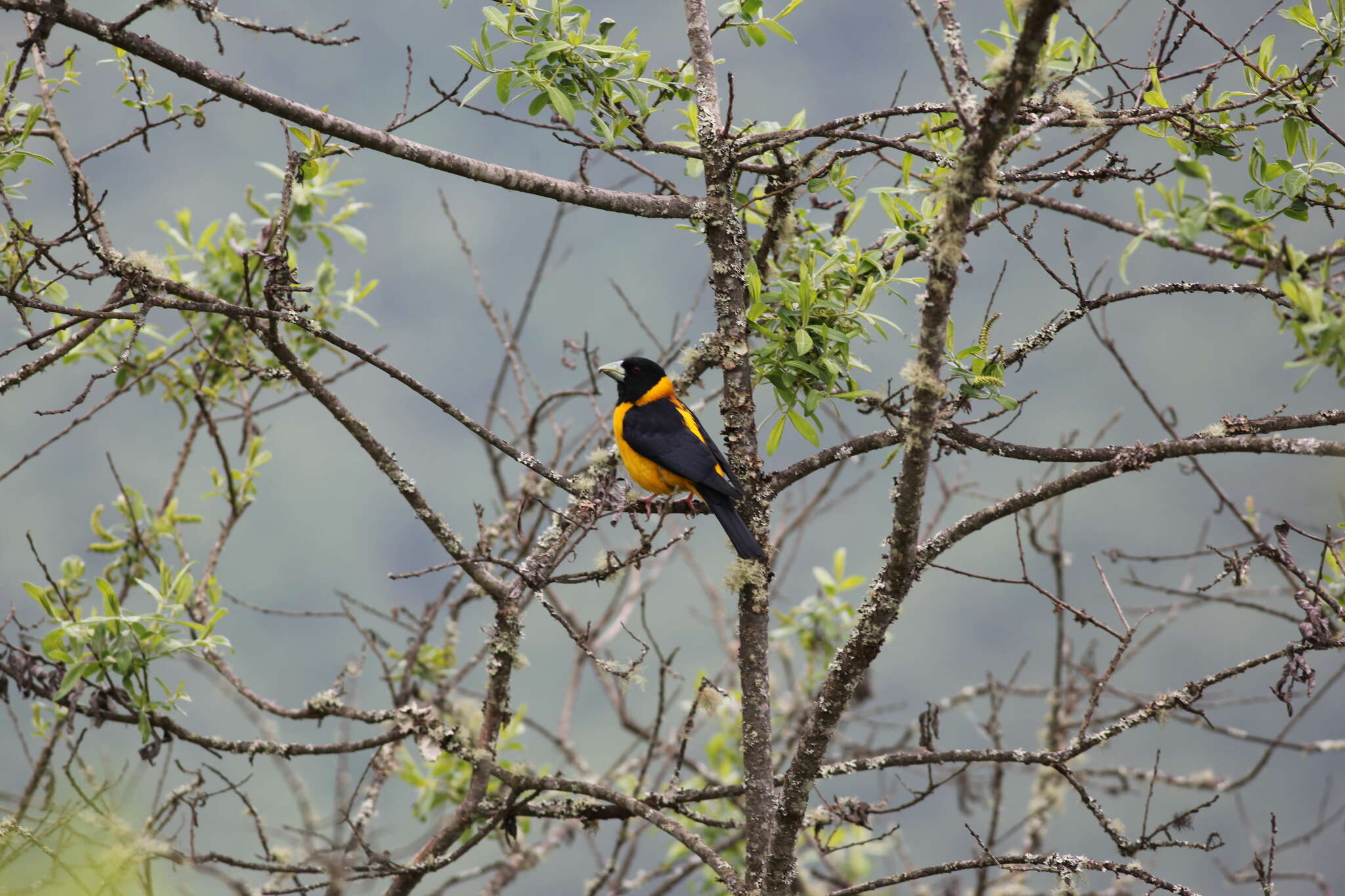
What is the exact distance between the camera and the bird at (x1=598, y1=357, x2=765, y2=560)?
4191 millimetres

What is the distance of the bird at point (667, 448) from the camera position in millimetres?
4191

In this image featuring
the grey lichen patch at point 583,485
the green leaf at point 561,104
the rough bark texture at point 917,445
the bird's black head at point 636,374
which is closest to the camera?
the rough bark texture at point 917,445

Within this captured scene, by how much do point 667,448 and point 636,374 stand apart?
1109 millimetres

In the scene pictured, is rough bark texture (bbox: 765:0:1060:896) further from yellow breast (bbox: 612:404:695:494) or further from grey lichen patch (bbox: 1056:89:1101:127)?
yellow breast (bbox: 612:404:695:494)

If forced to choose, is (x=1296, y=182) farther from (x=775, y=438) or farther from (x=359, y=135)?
(x=359, y=135)

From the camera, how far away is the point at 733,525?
4.14 metres

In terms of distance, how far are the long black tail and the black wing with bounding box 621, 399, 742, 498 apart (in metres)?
0.05

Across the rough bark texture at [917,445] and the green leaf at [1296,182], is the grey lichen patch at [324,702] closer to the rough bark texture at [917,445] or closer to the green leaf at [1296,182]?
the rough bark texture at [917,445]

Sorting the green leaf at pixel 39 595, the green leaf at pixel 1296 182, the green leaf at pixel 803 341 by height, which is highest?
the green leaf at pixel 1296 182

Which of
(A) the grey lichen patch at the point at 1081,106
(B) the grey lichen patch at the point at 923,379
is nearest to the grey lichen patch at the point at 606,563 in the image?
(B) the grey lichen patch at the point at 923,379

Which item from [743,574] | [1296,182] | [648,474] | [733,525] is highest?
[648,474]

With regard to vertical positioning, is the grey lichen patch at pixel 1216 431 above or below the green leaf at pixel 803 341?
below

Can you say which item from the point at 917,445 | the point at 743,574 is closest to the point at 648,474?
the point at 743,574

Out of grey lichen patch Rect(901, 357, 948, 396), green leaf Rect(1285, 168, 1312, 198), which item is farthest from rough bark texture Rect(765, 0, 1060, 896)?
green leaf Rect(1285, 168, 1312, 198)
